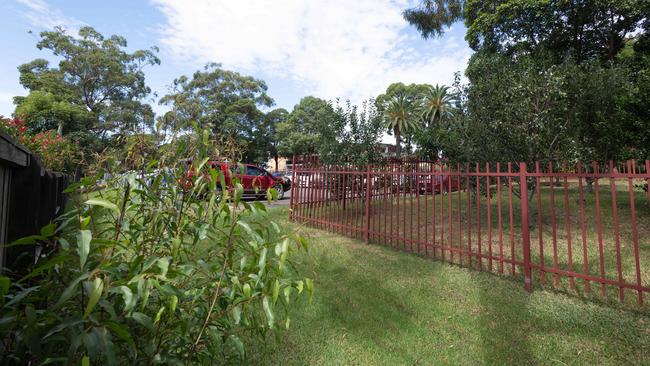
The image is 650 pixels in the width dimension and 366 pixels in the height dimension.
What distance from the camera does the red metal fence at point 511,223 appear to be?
3574 mm

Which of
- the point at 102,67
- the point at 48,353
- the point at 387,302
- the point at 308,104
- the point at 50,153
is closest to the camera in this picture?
the point at 48,353

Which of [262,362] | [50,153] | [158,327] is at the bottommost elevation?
[262,362]

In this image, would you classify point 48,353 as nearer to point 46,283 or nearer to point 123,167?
point 46,283

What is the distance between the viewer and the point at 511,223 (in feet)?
12.2

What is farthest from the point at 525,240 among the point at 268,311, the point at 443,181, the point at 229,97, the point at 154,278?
the point at 229,97

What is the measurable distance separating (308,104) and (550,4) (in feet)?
121

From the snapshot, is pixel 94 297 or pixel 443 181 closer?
pixel 94 297

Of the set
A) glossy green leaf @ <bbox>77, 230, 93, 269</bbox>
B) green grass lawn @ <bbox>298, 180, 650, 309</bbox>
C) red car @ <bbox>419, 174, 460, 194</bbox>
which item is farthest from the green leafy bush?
red car @ <bbox>419, 174, 460, 194</bbox>

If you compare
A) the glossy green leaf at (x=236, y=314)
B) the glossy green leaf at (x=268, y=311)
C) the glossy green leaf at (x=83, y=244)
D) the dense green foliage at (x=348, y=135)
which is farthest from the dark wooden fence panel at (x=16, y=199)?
the dense green foliage at (x=348, y=135)

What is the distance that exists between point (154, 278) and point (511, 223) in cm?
378

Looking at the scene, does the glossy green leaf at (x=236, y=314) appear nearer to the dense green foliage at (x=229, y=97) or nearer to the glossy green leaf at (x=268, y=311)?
the glossy green leaf at (x=268, y=311)

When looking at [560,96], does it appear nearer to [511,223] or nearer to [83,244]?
[511,223]

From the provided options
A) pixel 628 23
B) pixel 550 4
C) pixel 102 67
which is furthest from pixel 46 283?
pixel 102 67

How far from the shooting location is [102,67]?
30.8 m
